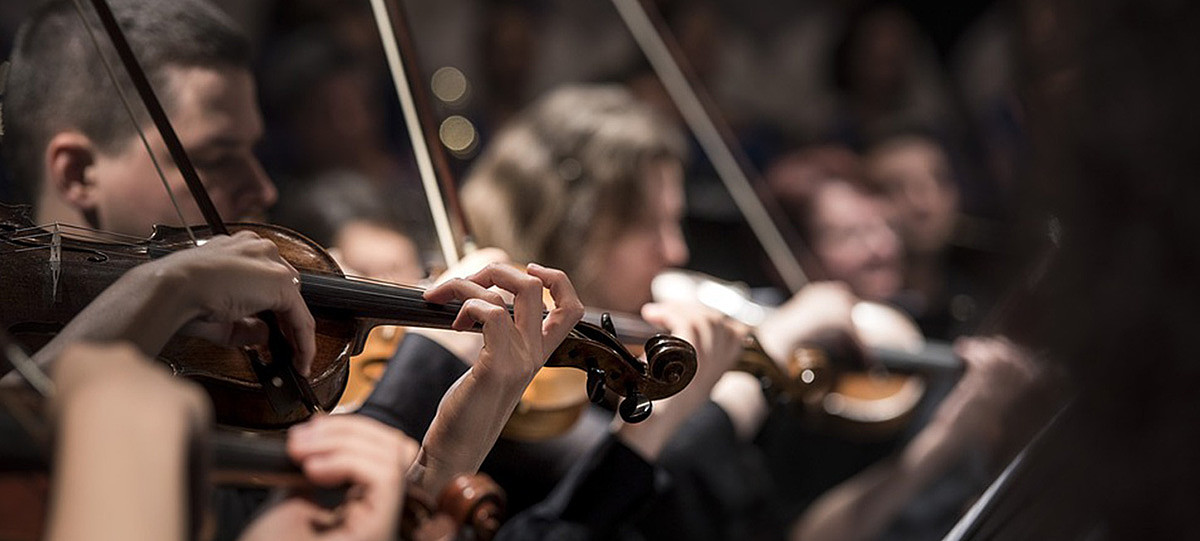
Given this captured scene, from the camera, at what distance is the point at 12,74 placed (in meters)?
0.75

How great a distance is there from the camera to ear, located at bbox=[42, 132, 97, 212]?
0.75 meters

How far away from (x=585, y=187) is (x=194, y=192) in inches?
30.8

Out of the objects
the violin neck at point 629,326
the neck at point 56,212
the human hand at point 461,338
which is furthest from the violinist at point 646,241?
the neck at point 56,212

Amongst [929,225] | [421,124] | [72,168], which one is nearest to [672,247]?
[421,124]

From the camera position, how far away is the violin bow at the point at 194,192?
72 cm

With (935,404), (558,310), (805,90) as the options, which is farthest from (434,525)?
(805,90)

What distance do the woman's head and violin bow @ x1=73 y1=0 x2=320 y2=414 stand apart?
1.90 ft

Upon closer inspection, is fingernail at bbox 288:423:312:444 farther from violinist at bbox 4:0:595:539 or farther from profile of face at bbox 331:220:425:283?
profile of face at bbox 331:220:425:283

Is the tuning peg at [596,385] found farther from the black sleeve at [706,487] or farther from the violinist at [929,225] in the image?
the violinist at [929,225]

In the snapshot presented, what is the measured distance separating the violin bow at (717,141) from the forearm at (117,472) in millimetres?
1255

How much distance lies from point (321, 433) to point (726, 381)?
1.00m

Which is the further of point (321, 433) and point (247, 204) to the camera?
point (247, 204)

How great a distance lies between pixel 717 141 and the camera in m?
1.96

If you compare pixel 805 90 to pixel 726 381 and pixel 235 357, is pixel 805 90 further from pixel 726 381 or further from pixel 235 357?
pixel 235 357
